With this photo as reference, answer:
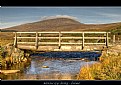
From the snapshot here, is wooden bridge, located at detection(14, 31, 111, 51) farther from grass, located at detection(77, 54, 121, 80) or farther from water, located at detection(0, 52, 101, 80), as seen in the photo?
grass, located at detection(77, 54, 121, 80)

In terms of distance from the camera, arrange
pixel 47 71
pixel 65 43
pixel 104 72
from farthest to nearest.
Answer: pixel 65 43 → pixel 47 71 → pixel 104 72

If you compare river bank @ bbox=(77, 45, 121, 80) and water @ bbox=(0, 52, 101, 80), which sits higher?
river bank @ bbox=(77, 45, 121, 80)

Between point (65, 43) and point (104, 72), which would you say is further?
point (65, 43)

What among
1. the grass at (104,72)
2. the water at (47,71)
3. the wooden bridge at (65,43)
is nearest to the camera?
the grass at (104,72)

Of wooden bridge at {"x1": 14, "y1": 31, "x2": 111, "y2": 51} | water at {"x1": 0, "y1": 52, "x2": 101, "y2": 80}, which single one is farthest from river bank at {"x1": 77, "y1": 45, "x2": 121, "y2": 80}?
wooden bridge at {"x1": 14, "y1": 31, "x2": 111, "y2": 51}

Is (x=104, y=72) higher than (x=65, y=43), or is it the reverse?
(x=65, y=43)

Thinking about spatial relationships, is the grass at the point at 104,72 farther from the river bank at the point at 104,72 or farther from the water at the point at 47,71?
the water at the point at 47,71

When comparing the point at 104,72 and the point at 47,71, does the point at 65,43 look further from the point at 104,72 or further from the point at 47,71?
the point at 104,72

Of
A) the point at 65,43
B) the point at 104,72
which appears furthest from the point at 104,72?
the point at 65,43

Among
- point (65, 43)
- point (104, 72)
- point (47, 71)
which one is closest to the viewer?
point (104, 72)

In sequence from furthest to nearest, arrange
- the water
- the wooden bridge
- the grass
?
the wooden bridge, the water, the grass

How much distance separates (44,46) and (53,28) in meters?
0.84

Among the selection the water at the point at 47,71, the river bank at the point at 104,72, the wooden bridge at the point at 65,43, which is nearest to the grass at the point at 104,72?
the river bank at the point at 104,72

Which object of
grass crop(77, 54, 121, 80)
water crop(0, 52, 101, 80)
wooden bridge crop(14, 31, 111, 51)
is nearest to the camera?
grass crop(77, 54, 121, 80)
